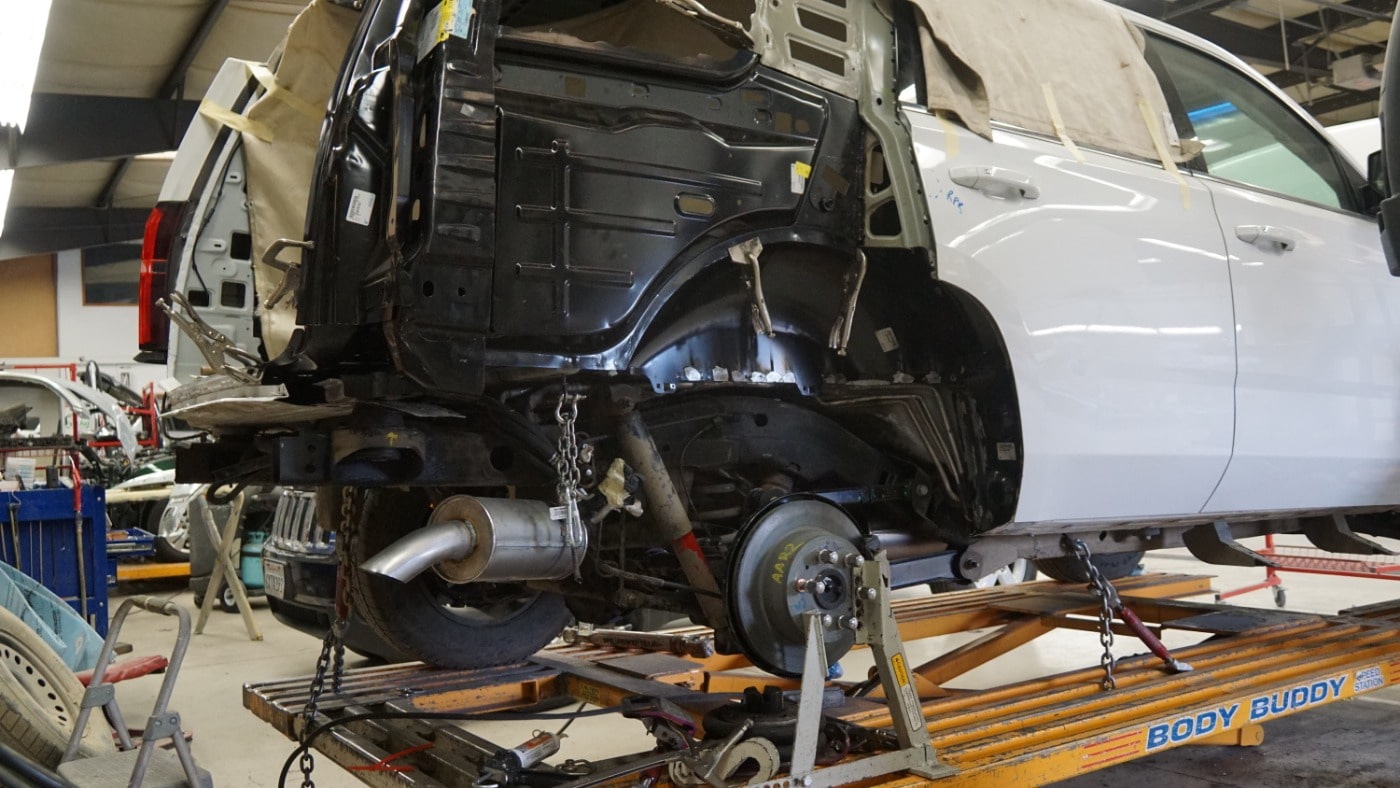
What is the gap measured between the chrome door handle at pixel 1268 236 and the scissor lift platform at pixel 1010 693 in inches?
45.6

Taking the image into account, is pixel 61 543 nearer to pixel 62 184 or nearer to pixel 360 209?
pixel 360 209

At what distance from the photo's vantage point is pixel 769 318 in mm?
2307

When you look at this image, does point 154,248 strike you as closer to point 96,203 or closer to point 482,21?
point 482,21

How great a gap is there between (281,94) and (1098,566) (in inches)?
150

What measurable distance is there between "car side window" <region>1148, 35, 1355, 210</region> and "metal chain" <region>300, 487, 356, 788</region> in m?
2.57

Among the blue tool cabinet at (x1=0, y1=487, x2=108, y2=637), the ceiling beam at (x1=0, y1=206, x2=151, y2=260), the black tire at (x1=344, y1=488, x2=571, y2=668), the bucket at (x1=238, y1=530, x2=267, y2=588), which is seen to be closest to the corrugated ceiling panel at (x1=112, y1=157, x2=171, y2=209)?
the ceiling beam at (x1=0, y1=206, x2=151, y2=260)

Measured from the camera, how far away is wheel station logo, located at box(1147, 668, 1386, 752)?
243 cm

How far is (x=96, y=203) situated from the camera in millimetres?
17219

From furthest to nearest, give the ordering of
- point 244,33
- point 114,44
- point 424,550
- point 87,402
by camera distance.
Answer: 1. point 244,33
2. point 87,402
3. point 114,44
4. point 424,550

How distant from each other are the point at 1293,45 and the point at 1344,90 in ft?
6.48

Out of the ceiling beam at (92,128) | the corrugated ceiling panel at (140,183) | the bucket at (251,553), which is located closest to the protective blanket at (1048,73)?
the bucket at (251,553)

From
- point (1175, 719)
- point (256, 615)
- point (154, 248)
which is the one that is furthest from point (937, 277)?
point (256, 615)

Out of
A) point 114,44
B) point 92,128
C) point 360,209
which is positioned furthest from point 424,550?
point 92,128

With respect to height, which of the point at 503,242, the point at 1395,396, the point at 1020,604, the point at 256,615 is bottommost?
the point at 256,615
